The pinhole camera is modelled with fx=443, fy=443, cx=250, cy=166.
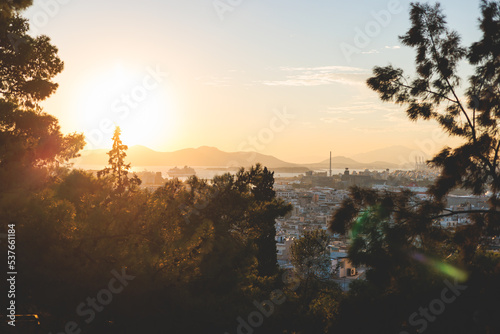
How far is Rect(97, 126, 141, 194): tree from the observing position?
761cm

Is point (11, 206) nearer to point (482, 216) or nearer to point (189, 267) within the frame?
point (189, 267)

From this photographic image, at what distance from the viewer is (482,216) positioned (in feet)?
16.7

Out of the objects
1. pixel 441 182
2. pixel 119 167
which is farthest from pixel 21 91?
pixel 441 182

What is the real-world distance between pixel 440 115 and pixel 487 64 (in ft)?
2.47

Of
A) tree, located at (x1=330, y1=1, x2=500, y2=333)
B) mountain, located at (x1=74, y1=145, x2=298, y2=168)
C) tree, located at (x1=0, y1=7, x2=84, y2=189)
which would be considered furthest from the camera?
mountain, located at (x1=74, y1=145, x2=298, y2=168)

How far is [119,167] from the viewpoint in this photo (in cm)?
773

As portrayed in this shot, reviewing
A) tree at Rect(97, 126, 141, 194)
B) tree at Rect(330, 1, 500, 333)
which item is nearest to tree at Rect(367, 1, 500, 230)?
tree at Rect(330, 1, 500, 333)

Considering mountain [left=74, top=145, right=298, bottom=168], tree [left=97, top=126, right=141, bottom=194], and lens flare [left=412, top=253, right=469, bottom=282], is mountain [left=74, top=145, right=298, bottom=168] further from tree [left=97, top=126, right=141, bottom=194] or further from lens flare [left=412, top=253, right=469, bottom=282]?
lens flare [left=412, top=253, right=469, bottom=282]

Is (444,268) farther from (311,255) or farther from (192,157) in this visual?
(192,157)

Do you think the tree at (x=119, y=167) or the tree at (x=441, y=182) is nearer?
the tree at (x=441, y=182)

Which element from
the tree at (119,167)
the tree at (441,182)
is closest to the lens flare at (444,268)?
the tree at (441,182)

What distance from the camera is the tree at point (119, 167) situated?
25.0 ft

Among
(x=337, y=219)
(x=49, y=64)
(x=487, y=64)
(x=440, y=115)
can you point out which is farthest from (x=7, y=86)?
(x=487, y=64)

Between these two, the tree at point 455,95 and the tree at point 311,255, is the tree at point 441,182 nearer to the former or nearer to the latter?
the tree at point 455,95
